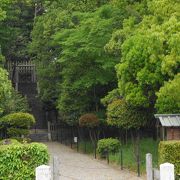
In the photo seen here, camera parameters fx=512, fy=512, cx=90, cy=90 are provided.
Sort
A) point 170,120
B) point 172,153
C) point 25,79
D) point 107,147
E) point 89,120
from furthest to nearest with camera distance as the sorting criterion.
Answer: point 25,79
point 89,120
point 107,147
point 170,120
point 172,153

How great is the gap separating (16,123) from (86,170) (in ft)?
33.2

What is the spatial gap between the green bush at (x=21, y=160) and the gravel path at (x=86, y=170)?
5477 millimetres

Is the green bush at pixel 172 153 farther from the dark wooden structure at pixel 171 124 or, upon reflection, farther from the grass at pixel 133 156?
the grass at pixel 133 156

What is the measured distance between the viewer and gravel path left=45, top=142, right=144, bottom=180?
66.5 feet

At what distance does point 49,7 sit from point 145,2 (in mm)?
13548

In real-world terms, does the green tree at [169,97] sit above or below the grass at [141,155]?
above

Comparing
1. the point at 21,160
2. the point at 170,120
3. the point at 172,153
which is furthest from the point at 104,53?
the point at 21,160

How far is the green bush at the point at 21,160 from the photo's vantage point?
14.6 metres

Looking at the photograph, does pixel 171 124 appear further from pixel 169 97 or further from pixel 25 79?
pixel 25 79

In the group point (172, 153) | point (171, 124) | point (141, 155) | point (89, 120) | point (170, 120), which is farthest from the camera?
point (89, 120)

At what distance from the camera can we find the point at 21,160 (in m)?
14.7

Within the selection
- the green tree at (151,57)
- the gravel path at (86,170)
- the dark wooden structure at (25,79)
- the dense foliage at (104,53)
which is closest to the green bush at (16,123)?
the dense foliage at (104,53)

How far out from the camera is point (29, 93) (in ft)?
172

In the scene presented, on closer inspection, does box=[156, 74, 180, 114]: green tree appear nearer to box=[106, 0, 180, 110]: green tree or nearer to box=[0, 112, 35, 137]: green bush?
box=[106, 0, 180, 110]: green tree
